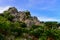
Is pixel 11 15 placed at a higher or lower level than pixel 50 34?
higher

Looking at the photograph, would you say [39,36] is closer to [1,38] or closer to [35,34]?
[35,34]

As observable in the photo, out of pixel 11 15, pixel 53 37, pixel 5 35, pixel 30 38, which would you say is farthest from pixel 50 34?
pixel 11 15

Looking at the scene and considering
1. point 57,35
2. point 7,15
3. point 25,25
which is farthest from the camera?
point 7,15

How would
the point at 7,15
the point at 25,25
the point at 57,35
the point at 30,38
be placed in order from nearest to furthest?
1. the point at 30,38
2. the point at 57,35
3. the point at 25,25
4. the point at 7,15

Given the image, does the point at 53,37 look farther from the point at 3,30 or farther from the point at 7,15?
the point at 7,15

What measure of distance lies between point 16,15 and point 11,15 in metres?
2.46

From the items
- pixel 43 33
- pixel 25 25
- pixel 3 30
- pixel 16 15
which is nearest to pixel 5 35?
pixel 3 30

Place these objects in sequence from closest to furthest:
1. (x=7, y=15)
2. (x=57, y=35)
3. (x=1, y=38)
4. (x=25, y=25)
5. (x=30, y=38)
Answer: (x=1, y=38) < (x=30, y=38) < (x=57, y=35) < (x=25, y=25) < (x=7, y=15)

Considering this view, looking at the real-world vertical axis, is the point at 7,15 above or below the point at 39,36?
above

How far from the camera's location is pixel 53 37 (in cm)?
4756

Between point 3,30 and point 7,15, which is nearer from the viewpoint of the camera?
point 3,30

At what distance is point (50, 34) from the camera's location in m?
47.7

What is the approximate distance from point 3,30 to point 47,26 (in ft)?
54.4

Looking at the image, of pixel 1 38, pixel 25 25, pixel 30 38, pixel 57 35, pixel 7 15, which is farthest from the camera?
pixel 7 15
